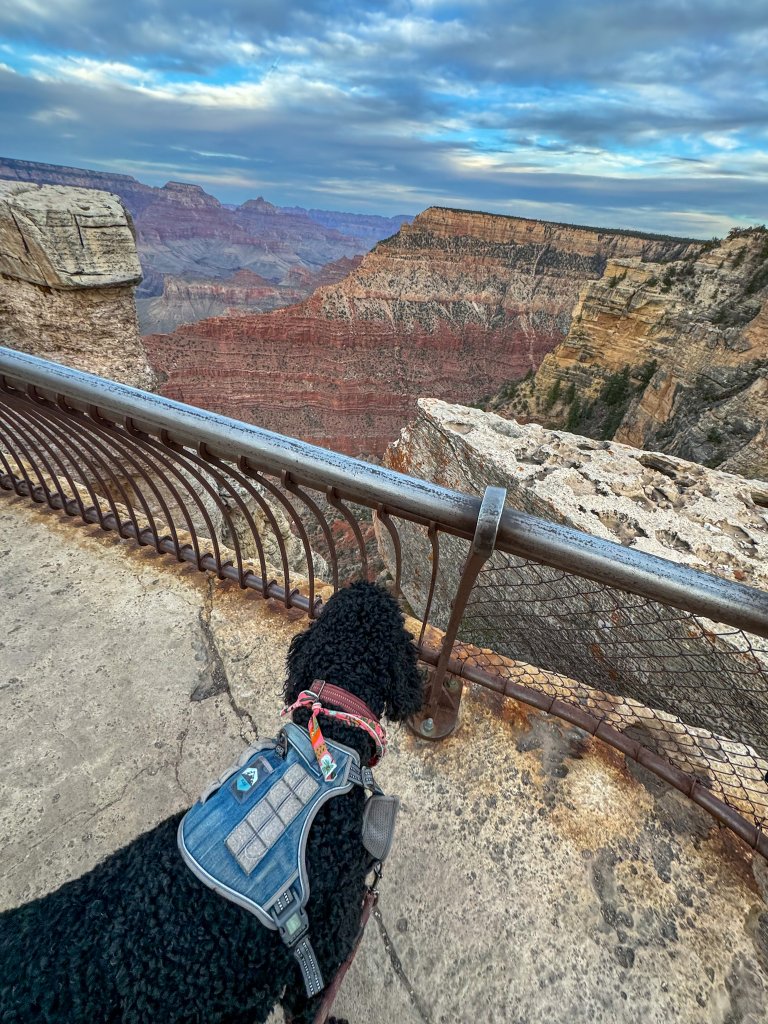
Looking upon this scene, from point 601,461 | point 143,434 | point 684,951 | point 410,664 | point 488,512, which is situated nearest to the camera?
point 488,512

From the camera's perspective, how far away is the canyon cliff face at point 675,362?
14.2 m

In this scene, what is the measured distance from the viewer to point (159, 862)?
0.96 metres

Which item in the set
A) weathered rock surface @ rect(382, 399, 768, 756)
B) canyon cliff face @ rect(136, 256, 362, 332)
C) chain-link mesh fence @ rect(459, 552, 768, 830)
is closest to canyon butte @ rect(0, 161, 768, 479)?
weathered rock surface @ rect(382, 399, 768, 756)

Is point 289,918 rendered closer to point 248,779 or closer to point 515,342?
point 248,779

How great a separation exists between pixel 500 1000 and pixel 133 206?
22077 cm

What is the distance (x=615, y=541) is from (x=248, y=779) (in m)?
2.78

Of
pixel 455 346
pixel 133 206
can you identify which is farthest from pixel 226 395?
pixel 133 206

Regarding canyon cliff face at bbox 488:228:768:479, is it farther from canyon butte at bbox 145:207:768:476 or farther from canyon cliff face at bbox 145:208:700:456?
canyon cliff face at bbox 145:208:700:456

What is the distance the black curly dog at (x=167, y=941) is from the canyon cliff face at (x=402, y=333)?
46076mm

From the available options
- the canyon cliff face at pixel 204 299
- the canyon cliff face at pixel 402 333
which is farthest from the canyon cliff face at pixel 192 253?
the canyon cliff face at pixel 402 333

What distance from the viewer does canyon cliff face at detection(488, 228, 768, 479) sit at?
1424 cm

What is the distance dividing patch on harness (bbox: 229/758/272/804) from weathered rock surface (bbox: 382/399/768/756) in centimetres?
243

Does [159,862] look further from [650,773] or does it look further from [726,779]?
[726,779]

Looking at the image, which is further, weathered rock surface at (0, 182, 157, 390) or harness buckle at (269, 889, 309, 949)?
weathered rock surface at (0, 182, 157, 390)
